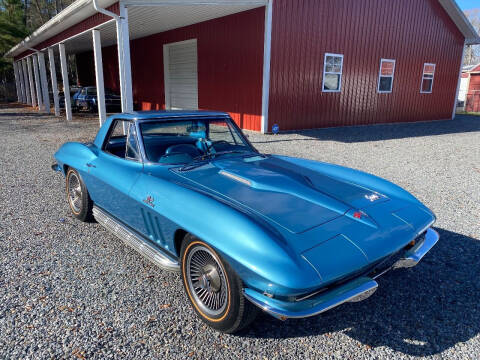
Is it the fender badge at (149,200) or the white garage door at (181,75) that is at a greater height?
the white garage door at (181,75)

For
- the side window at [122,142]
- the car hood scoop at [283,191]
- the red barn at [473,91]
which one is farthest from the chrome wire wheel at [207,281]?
the red barn at [473,91]

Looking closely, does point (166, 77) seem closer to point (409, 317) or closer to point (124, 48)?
point (124, 48)

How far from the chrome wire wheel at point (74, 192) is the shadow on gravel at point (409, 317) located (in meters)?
2.64

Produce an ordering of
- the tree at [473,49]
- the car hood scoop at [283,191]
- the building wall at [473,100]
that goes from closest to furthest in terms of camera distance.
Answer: the car hood scoop at [283,191] → the building wall at [473,100] → the tree at [473,49]

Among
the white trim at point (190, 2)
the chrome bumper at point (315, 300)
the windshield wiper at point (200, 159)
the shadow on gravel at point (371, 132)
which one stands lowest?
the shadow on gravel at point (371, 132)

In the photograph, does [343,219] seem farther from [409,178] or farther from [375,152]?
[375,152]

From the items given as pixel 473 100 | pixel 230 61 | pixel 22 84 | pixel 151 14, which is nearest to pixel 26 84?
pixel 22 84

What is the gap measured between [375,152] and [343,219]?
6.79 meters

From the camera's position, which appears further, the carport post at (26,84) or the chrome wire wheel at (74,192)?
the carport post at (26,84)

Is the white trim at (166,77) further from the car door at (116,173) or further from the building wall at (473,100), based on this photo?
the building wall at (473,100)

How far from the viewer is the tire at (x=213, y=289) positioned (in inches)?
80.5

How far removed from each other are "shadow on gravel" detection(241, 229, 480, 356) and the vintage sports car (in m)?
0.41

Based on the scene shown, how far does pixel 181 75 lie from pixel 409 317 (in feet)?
46.5

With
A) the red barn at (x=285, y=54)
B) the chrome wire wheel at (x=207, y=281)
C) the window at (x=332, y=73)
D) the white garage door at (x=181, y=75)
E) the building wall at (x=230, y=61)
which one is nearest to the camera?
the chrome wire wheel at (x=207, y=281)
